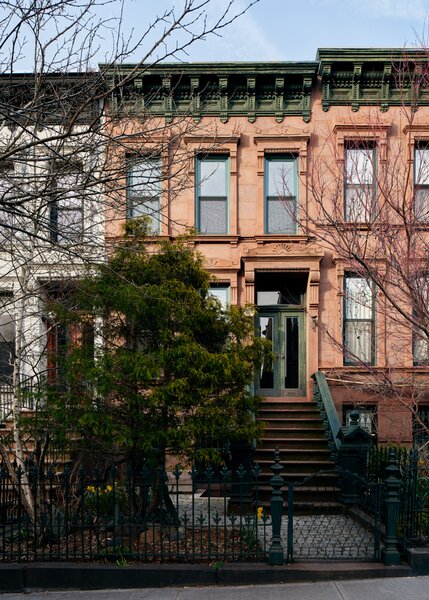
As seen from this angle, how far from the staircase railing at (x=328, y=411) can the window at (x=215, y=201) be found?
13.4 feet

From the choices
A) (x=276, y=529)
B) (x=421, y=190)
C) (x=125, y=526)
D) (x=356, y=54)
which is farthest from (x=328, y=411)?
(x=356, y=54)

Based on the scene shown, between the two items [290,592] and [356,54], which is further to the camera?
[356,54]

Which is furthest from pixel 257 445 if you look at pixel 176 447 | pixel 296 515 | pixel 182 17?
pixel 182 17

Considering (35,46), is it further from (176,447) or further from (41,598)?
(41,598)

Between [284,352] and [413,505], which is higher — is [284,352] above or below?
above

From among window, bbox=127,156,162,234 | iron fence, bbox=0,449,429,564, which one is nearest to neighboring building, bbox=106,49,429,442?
window, bbox=127,156,162,234

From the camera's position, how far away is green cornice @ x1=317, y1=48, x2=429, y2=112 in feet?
41.2

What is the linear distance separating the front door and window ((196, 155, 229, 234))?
91.1 inches

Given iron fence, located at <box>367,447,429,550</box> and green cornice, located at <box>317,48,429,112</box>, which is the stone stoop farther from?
green cornice, located at <box>317,48,429,112</box>

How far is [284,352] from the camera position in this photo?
42.9 feet

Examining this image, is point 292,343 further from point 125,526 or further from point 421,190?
point 125,526

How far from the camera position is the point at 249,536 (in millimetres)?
6719

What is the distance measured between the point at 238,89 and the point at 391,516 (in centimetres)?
995

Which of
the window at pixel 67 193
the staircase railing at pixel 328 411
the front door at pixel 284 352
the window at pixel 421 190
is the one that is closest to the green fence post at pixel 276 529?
the staircase railing at pixel 328 411
